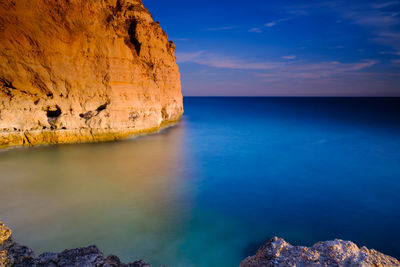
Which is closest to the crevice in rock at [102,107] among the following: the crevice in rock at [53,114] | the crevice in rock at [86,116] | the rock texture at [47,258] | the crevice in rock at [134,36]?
the crevice in rock at [86,116]

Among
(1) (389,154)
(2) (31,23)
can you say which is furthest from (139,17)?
(1) (389,154)

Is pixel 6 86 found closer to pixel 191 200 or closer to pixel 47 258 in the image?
pixel 191 200

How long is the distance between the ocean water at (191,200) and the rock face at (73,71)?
1027mm

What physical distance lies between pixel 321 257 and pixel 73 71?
36.0 ft

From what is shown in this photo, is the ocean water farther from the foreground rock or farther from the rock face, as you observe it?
the foreground rock

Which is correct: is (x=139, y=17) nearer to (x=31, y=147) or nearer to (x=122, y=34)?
(x=122, y=34)

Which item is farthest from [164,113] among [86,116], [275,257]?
[275,257]

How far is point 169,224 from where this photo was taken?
4.70 metres

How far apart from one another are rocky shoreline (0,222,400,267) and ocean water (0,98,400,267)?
5.62ft

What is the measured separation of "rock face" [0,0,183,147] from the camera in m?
8.70

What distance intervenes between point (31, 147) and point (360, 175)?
42.1 feet

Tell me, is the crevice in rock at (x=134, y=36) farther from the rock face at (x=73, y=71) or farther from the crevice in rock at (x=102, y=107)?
the crevice in rock at (x=102, y=107)

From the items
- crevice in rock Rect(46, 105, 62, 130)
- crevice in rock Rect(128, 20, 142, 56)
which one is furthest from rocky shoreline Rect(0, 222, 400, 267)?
crevice in rock Rect(128, 20, 142, 56)

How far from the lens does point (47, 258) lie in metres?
2.17
